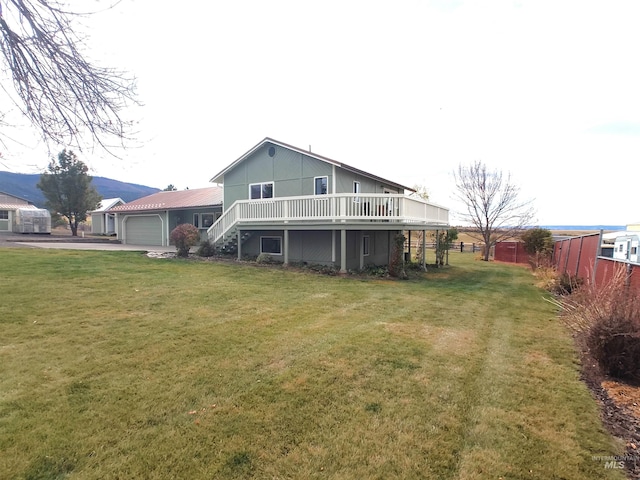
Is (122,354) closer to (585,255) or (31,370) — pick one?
(31,370)

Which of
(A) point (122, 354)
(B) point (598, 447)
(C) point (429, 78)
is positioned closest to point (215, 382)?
(A) point (122, 354)

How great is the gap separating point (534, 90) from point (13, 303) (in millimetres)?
13742

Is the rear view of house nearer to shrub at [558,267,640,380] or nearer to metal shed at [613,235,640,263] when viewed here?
metal shed at [613,235,640,263]

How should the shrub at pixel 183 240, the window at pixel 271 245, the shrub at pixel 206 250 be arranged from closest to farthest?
the window at pixel 271 245
the shrub at pixel 183 240
the shrub at pixel 206 250

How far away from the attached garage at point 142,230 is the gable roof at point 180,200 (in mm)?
777

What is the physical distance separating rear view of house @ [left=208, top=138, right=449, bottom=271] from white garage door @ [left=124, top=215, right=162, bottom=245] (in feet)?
27.1

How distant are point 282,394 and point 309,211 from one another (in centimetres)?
1012

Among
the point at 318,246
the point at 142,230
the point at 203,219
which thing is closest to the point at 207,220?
the point at 203,219

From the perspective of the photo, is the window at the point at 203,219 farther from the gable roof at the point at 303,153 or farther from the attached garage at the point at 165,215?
the gable roof at the point at 303,153

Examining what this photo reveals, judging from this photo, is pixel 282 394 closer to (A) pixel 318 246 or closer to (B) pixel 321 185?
(A) pixel 318 246

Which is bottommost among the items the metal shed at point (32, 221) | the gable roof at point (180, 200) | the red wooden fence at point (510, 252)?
the red wooden fence at point (510, 252)

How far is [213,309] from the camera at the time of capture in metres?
6.72
